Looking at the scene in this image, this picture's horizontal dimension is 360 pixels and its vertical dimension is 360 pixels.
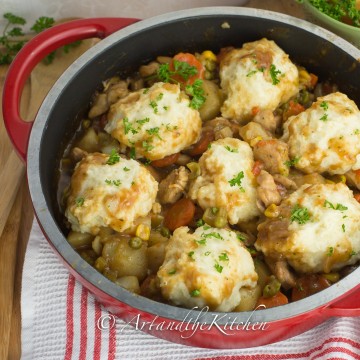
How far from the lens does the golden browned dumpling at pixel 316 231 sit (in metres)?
2.25

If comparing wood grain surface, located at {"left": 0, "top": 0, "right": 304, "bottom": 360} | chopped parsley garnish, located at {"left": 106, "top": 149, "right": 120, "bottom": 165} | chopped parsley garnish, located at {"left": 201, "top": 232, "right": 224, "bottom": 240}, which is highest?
chopped parsley garnish, located at {"left": 201, "top": 232, "right": 224, "bottom": 240}

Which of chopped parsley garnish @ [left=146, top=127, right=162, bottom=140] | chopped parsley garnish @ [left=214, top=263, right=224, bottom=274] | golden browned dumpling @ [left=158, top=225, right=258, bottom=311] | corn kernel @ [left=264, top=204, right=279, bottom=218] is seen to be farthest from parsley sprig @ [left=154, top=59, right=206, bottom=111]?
chopped parsley garnish @ [left=214, top=263, right=224, bottom=274]

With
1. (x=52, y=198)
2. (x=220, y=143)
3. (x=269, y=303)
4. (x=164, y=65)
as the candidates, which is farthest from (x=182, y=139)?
(x=269, y=303)

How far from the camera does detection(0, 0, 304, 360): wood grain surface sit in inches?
107

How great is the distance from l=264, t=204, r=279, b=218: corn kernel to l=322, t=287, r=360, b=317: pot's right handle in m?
0.41

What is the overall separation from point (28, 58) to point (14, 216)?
0.81 metres

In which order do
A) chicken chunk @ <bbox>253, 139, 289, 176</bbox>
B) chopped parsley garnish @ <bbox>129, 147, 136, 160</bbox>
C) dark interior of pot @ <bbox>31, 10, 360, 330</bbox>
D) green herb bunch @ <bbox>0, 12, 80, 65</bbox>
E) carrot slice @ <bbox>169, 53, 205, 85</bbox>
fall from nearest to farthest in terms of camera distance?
chicken chunk @ <bbox>253, 139, 289, 176</bbox> → chopped parsley garnish @ <bbox>129, 147, 136, 160</bbox> → dark interior of pot @ <bbox>31, 10, 360, 330</bbox> → carrot slice @ <bbox>169, 53, 205, 85</bbox> → green herb bunch @ <bbox>0, 12, 80, 65</bbox>

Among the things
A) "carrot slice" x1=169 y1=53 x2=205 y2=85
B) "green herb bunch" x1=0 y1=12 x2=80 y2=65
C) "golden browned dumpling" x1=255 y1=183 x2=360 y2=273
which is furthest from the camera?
"green herb bunch" x1=0 y1=12 x2=80 y2=65

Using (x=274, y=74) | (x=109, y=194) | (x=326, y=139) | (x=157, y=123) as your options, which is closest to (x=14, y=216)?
(x=109, y=194)

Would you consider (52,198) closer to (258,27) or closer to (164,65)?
(164,65)

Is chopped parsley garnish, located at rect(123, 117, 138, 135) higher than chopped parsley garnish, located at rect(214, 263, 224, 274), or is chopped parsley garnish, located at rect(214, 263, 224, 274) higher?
chopped parsley garnish, located at rect(123, 117, 138, 135)

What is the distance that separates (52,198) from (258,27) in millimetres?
1252

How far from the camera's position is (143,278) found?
2.37 meters

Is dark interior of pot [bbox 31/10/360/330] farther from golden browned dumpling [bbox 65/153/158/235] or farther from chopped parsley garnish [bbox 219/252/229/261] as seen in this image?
chopped parsley garnish [bbox 219/252/229/261]
